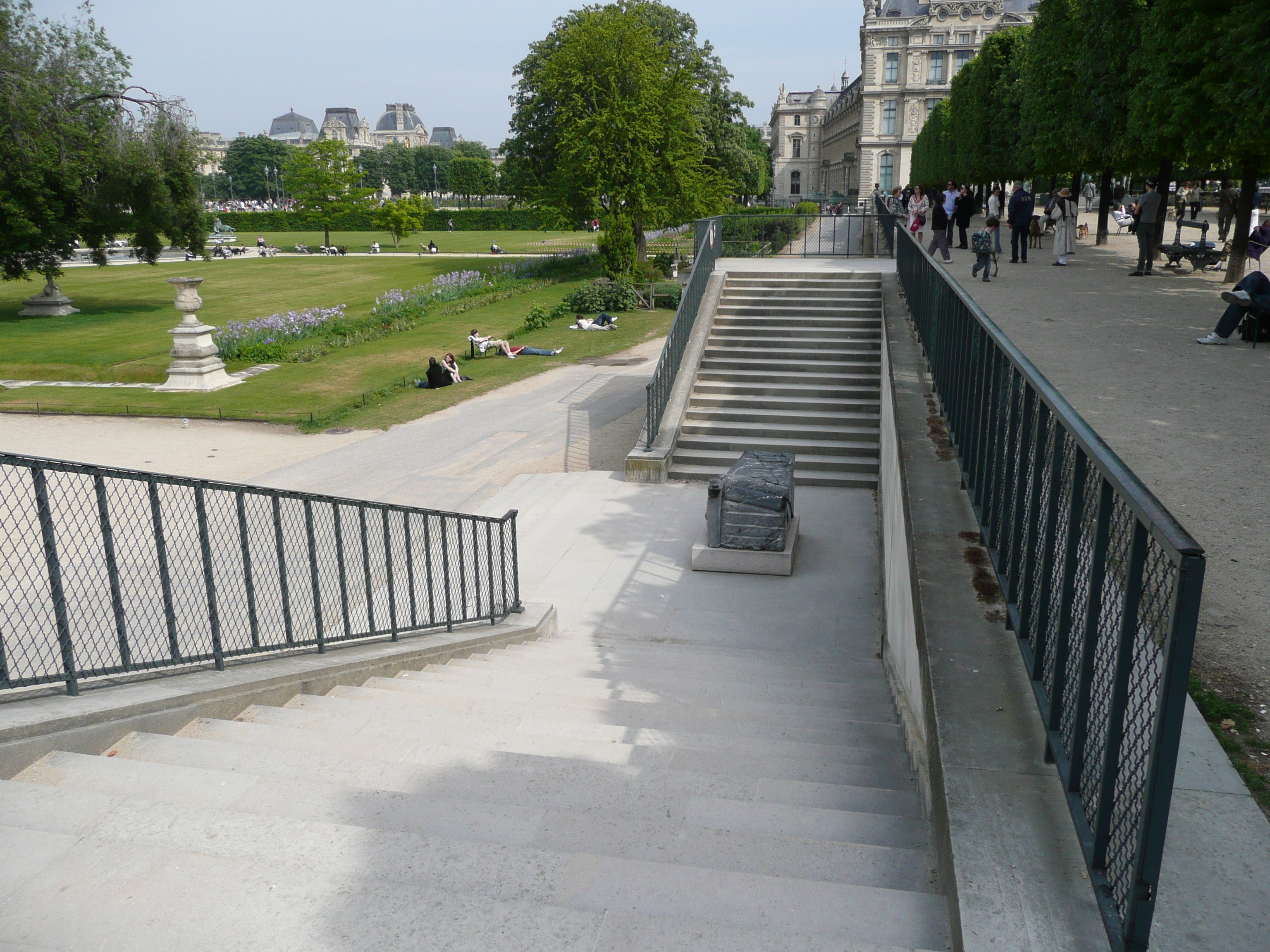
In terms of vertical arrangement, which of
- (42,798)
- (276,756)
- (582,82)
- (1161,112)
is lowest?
(276,756)

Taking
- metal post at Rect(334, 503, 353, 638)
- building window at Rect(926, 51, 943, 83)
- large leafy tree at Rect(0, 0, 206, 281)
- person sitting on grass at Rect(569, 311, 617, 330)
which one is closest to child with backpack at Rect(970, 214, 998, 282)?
person sitting on grass at Rect(569, 311, 617, 330)

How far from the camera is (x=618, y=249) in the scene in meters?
33.9

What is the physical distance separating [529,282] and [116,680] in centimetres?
3862

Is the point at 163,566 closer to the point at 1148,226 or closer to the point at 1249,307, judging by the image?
the point at 1249,307

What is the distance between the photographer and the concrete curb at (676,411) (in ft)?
44.3

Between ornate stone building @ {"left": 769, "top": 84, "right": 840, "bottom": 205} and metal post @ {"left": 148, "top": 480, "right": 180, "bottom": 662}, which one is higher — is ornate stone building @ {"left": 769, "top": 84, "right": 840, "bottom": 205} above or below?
above

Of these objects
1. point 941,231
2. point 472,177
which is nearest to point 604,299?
point 941,231

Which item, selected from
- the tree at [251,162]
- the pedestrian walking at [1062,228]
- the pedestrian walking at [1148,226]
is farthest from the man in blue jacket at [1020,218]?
the tree at [251,162]

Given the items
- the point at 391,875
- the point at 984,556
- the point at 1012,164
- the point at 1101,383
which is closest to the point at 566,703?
the point at 984,556

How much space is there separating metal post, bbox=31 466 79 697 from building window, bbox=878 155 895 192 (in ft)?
319

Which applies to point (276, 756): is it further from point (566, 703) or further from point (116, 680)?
point (566, 703)

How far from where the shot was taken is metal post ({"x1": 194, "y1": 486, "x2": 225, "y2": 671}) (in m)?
4.88

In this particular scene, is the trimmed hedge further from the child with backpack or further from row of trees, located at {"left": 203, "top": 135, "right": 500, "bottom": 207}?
the child with backpack

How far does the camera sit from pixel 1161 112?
15.6 m
